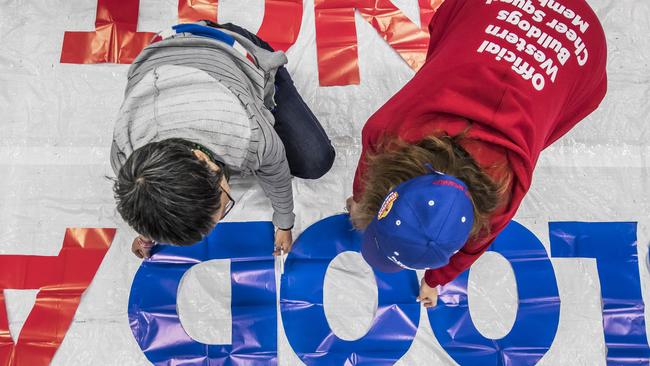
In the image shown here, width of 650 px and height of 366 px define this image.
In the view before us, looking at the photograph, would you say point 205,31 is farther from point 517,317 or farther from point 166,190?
point 517,317

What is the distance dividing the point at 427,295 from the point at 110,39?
720 mm

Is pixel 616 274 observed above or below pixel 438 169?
below

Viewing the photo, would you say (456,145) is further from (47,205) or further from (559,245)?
(47,205)

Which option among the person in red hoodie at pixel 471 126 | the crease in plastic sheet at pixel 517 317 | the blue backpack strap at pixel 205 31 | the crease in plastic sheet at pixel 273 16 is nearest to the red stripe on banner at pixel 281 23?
the crease in plastic sheet at pixel 273 16

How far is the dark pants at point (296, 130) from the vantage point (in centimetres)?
83

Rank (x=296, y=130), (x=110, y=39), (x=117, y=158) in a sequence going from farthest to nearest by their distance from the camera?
(x=110, y=39) → (x=296, y=130) → (x=117, y=158)

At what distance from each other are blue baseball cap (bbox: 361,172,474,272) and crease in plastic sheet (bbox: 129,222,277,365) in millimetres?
393

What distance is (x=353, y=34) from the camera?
3.24 feet

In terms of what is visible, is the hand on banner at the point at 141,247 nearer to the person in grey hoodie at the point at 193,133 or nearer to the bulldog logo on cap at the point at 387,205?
the person in grey hoodie at the point at 193,133

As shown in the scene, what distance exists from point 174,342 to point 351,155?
1.40 feet

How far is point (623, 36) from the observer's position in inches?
39.8

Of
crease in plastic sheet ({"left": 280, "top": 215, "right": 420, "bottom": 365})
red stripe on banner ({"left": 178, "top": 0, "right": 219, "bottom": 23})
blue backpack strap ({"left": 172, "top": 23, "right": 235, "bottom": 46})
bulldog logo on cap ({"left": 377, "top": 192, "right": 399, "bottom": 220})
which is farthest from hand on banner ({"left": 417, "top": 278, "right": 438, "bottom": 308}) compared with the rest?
red stripe on banner ({"left": 178, "top": 0, "right": 219, "bottom": 23})

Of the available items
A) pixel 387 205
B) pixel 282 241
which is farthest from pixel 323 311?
pixel 387 205

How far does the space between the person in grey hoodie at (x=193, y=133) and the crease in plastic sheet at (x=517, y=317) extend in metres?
0.32
